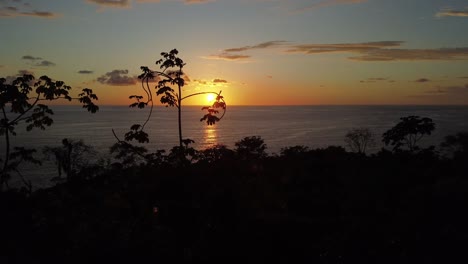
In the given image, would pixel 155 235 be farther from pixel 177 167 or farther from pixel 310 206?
pixel 310 206

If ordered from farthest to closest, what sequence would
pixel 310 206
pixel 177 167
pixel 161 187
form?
pixel 310 206, pixel 177 167, pixel 161 187

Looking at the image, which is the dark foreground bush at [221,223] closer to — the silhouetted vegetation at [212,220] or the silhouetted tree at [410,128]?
the silhouetted vegetation at [212,220]

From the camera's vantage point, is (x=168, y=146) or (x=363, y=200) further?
(x=168, y=146)

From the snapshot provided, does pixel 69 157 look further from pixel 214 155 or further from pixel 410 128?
pixel 410 128

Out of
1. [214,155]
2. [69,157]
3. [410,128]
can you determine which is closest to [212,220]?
[214,155]

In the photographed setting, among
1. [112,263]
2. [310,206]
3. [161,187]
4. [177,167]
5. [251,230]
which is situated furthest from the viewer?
[310,206]

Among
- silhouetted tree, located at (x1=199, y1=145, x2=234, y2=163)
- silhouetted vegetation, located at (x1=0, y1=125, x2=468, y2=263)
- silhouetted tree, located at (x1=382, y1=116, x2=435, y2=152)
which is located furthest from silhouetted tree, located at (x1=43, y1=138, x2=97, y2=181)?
silhouetted tree, located at (x1=382, y1=116, x2=435, y2=152)

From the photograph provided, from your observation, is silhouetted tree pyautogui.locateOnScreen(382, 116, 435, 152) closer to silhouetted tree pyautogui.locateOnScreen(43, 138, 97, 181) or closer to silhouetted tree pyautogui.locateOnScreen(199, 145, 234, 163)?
silhouetted tree pyautogui.locateOnScreen(199, 145, 234, 163)

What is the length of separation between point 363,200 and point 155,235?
195 inches

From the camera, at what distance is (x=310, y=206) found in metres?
9.51

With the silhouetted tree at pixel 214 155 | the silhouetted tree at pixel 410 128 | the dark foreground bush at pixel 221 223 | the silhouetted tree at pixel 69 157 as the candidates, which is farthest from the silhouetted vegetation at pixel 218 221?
the silhouetted tree at pixel 410 128

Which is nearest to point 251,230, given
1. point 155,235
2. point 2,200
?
point 155,235

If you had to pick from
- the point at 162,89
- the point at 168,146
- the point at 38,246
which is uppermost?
the point at 162,89

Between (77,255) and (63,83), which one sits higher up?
(63,83)
